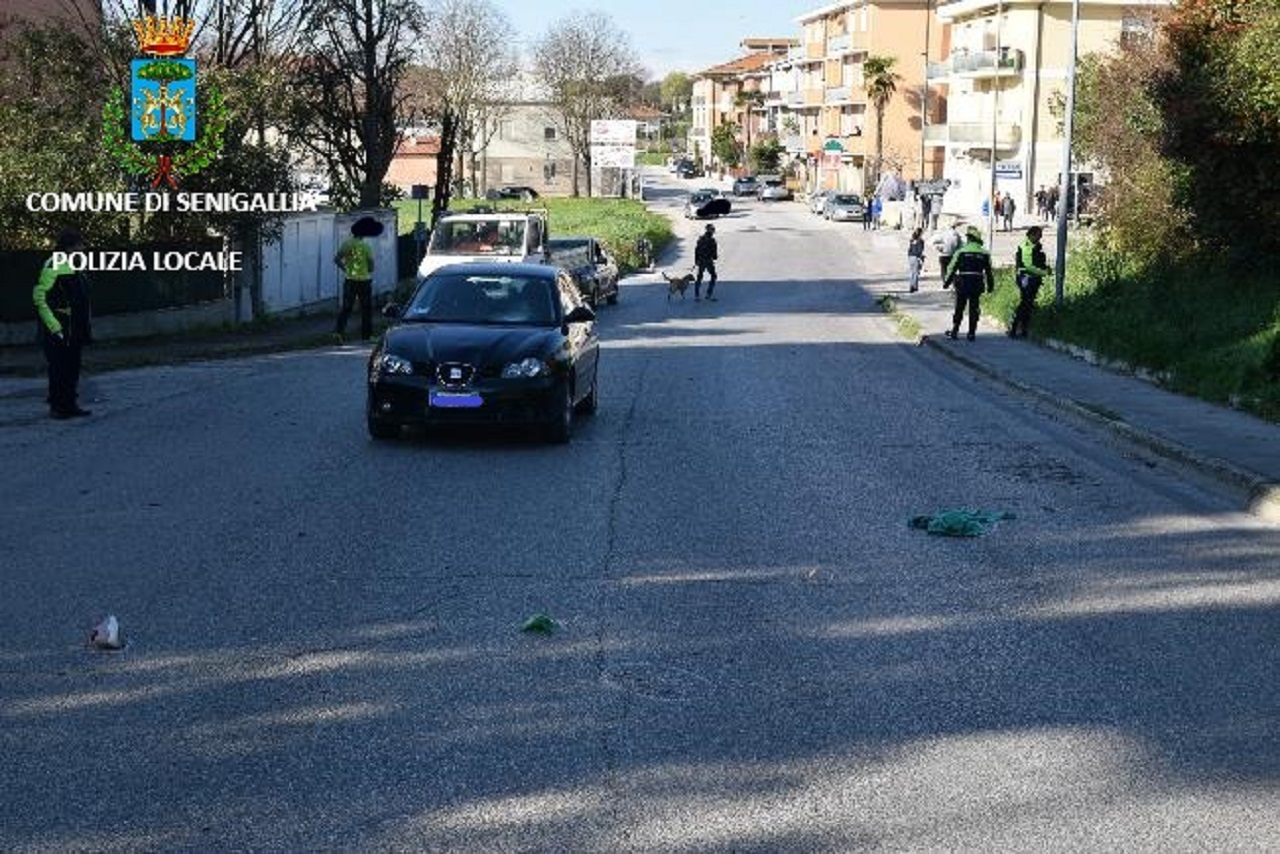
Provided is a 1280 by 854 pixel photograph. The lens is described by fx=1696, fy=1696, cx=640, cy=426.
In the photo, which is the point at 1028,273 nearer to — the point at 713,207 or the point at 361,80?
the point at 361,80

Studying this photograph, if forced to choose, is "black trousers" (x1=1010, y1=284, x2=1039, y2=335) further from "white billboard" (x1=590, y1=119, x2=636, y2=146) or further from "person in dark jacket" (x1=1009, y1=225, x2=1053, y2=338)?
"white billboard" (x1=590, y1=119, x2=636, y2=146)

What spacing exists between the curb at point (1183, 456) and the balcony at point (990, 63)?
200 feet

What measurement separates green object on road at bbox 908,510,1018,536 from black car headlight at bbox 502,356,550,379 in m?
4.23

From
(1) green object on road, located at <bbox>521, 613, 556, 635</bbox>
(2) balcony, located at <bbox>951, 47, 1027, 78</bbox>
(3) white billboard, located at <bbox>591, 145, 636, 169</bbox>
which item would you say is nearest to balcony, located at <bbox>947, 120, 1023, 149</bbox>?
(2) balcony, located at <bbox>951, 47, 1027, 78</bbox>

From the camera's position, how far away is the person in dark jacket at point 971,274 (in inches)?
1051

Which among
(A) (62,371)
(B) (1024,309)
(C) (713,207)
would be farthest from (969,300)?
(C) (713,207)

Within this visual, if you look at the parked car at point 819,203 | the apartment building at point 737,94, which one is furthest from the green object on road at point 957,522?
the apartment building at point 737,94

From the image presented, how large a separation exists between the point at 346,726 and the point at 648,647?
1.73 metres

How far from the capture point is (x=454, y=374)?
14.2m

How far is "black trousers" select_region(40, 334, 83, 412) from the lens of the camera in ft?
52.9

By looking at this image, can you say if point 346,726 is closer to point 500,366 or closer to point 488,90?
point 500,366

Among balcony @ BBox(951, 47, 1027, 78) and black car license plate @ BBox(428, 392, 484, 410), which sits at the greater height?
balcony @ BBox(951, 47, 1027, 78)

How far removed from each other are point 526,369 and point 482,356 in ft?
1.28

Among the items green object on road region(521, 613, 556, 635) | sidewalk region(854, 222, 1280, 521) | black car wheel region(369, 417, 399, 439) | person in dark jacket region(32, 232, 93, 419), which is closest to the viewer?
green object on road region(521, 613, 556, 635)
